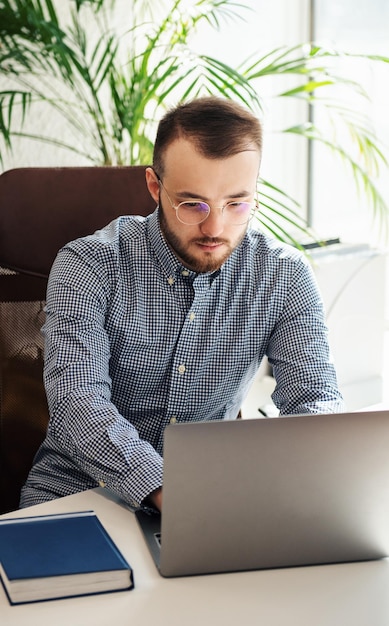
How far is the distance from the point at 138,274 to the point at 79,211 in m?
0.23

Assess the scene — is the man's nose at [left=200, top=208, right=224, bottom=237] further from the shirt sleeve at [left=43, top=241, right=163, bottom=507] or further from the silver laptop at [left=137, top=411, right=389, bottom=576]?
the silver laptop at [left=137, top=411, right=389, bottom=576]

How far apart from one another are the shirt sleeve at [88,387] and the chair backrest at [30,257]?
16 cm

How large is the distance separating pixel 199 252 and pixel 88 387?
329 millimetres

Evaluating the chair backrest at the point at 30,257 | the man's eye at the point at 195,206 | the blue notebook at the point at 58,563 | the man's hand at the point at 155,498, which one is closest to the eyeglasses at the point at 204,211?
the man's eye at the point at 195,206

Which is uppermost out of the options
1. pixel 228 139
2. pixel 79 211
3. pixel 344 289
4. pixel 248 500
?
pixel 228 139

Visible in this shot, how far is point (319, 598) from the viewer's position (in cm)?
98

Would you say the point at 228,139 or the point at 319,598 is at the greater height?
the point at 228,139

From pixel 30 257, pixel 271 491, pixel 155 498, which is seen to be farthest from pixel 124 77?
pixel 271 491

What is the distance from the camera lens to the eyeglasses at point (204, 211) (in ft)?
4.77

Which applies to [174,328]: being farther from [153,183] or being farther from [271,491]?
[271,491]

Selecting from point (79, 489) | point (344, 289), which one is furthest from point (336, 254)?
point (79, 489)

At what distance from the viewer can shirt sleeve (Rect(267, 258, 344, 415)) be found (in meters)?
1.53

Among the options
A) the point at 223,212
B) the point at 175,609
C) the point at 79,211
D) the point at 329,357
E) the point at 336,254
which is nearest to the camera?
the point at 175,609

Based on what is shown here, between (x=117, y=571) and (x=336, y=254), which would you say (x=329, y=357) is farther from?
(x=336, y=254)
